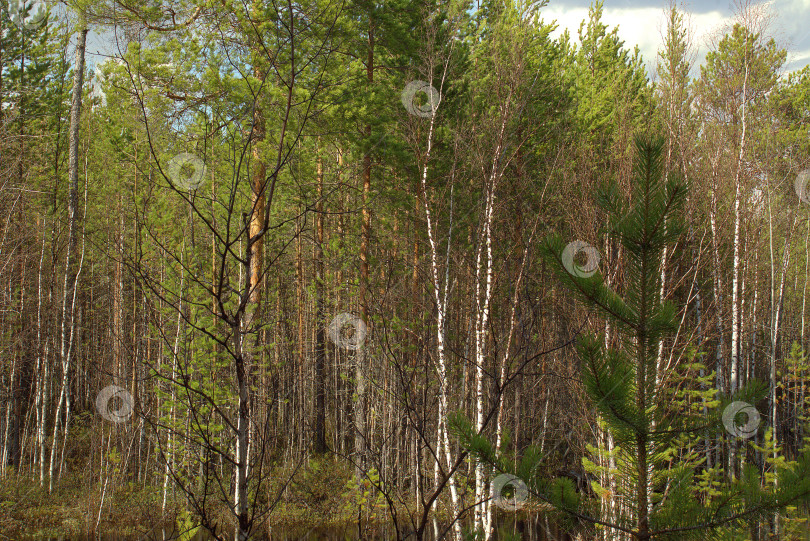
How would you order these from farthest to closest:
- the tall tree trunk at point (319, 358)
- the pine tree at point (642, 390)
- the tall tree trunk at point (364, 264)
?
the tall tree trunk at point (319, 358)
the tall tree trunk at point (364, 264)
the pine tree at point (642, 390)

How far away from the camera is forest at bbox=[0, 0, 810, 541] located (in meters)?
2.48

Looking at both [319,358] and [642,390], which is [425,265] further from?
[642,390]

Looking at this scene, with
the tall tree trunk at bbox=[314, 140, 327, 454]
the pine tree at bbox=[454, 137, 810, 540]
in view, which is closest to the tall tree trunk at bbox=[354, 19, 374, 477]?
the tall tree trunk at bbox=[314, 140, 327, 454]

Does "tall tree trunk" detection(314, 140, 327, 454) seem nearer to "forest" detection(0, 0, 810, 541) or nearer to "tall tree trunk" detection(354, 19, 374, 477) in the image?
"forest" detection(0, 0, 810, 541)

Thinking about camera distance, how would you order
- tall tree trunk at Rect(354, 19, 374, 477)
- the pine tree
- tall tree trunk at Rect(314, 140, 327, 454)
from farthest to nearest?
tall tree trunk at Rect(314, 140, 327, 454) < tall tree trunk at Rect(354, 19, 374, 477) < the pine tree

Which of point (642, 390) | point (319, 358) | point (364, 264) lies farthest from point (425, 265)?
point (642, 390)

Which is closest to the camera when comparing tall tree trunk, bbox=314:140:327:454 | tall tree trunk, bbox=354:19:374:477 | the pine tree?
the pine tree

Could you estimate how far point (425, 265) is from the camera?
411 inches

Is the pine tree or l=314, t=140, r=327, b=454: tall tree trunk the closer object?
the pine tree

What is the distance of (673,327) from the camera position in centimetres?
228

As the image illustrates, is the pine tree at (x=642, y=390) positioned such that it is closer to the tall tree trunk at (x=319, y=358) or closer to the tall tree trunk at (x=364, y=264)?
the tall tree trunk at (x=364, y=264)

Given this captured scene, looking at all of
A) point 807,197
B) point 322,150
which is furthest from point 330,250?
point 807,197

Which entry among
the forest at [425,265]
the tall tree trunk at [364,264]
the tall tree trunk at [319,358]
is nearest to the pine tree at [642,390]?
the forest at [425,265]

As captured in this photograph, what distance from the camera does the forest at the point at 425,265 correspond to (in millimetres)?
2484
